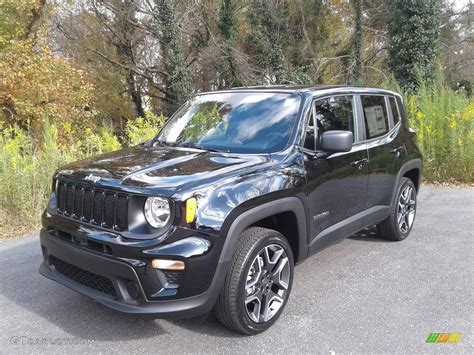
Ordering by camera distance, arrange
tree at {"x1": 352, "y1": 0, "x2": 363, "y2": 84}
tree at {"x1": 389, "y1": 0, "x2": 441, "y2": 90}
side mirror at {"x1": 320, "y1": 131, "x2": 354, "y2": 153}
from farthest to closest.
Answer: tree at {"x1": 352, "y1": 0, "x2": 363, "y2": 84}, tree at {"x1": 389, "y1": 0, "x2": 441, "y2": 90}, side mirror at {"x1": 320, "y1": 131, "x2": 354, "y2": 153}

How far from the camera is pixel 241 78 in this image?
22719 millimetres

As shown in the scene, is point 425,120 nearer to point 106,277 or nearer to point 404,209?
point 404,209

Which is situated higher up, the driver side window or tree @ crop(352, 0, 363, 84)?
tree @ crop(352, 0, 363, 84)

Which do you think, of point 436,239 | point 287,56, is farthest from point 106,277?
point 287,56

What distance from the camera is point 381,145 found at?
462 cm

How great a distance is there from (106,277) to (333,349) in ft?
5.39

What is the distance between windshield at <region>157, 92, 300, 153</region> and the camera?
3.71 m

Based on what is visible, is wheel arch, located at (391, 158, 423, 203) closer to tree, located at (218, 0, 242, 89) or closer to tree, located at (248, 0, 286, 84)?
A: tree, located at (248, 0, 286, 84)

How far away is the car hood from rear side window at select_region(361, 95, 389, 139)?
1.61 metres

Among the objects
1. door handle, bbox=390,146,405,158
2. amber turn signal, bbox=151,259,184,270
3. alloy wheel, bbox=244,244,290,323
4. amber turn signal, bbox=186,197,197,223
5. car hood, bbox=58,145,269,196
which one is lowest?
alloy wheel, bbox=244,244,290,323

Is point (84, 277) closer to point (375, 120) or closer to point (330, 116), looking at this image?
point (330, 116)

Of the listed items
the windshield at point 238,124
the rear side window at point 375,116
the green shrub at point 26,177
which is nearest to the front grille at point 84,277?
the windshield at point 238,124

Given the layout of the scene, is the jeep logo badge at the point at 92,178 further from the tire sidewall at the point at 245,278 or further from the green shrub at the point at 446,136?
the green shrub at the point at 446,136

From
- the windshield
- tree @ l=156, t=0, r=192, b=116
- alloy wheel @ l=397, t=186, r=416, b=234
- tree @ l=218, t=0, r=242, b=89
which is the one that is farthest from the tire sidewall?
tree @ l=218, t=0, r=242, b=89
